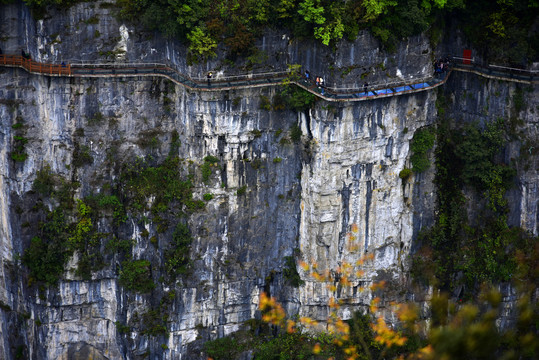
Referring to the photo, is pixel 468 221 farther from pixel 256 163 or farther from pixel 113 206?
pixel 113 206

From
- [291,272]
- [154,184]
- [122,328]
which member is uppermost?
[154,184]

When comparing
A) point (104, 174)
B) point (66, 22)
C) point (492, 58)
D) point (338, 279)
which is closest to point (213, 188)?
point (104, 174)

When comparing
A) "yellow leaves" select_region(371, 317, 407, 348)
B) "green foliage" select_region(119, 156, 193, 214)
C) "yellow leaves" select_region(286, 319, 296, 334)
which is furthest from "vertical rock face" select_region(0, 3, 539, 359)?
"yellow leaves" select_region(371, 317, 407, 348)

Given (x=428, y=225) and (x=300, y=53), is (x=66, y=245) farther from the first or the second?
(x=428, y=225)

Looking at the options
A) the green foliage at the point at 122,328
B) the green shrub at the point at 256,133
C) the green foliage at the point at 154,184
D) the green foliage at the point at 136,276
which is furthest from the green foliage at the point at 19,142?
the green shrub at the point at 256,133

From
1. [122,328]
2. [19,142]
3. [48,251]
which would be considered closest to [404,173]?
[122,328]

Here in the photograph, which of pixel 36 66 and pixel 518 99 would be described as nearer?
pixel 36 66
